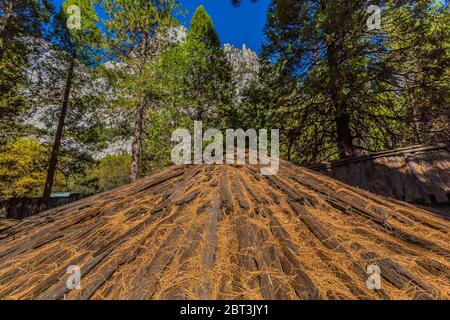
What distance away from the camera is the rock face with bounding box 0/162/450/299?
1614mm

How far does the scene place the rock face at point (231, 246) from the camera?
1614 mm

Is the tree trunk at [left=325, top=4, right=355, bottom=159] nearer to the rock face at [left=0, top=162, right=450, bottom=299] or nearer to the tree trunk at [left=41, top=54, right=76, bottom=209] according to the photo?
the rock face at [left=0, top=162, right=450, bottom=299]

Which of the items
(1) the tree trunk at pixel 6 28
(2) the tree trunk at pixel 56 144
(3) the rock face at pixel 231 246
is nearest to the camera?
(3) the rock face at pixel 231 246

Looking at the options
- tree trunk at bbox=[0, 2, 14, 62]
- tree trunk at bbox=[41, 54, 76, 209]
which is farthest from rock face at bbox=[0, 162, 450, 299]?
tree trunk at bbox=[41, 54, 76, 209]

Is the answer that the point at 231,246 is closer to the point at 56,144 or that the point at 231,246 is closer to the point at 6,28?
the point at 6,28

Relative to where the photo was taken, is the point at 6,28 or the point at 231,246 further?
the point at 6,28

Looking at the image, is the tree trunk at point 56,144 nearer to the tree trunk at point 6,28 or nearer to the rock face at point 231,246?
the tree trunk at point 6,28

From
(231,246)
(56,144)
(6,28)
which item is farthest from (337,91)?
(56,144)

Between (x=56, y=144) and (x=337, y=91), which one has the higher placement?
(x=337, y=91)

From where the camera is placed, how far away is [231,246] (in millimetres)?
2002

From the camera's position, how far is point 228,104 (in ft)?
58.5

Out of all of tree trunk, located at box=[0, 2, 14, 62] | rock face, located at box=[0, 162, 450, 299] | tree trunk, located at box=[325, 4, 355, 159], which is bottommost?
rock face, located at box=[0, 162, 450, 299]

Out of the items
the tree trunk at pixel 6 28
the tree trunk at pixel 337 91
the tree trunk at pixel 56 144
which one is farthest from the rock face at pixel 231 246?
the tree trunk at pixel 56 144

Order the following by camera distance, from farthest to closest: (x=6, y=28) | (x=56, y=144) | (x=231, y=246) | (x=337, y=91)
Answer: (x=56, y=144) → (x=6, y=28) → (x=337, y=91) → (x=231, y=246)
